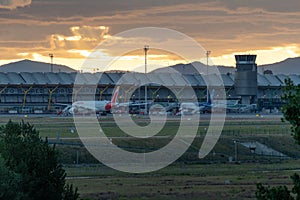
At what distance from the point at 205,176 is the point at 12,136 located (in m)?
37.8

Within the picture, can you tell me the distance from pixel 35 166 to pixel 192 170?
4657cm

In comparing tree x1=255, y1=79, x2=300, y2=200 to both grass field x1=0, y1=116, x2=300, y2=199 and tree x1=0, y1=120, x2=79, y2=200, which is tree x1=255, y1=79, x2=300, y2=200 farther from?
grass field x1=0, y1=116, x2=300, y2=199

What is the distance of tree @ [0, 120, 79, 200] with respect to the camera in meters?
50.8

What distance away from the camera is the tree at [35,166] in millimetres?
50750

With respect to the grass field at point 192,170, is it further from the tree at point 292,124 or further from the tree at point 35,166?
the tree at point 292,124

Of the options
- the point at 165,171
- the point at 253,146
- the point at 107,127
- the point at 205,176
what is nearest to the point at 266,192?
the point at 205,176

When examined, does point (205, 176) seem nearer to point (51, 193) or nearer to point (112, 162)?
point (112, 162)

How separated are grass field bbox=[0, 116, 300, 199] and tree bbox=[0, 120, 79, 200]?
15.2 meters

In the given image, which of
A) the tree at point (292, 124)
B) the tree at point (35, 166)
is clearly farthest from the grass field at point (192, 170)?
the tree at point (292, 124)

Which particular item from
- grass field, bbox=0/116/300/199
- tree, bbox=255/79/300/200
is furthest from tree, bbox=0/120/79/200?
tree, bbox=255/79/300/200

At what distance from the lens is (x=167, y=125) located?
6309 inches

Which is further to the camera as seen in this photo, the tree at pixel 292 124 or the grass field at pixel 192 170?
the grass field at pixel 192 170

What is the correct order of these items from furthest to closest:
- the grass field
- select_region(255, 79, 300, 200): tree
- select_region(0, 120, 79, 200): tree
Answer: the grass field < select_region(0, 120, 79, 200): tree < select_region(255, 79, 300, 200): tree

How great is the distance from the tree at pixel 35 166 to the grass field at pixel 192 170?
50.0 ft
